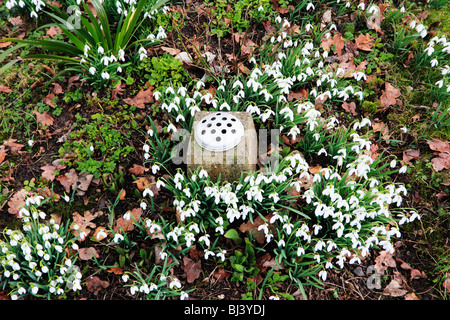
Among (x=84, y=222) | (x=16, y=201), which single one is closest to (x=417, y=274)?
(x=84, y=222)

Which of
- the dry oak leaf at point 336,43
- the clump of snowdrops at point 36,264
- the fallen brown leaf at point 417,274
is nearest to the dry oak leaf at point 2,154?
the clump of snowdrops at point 36,264

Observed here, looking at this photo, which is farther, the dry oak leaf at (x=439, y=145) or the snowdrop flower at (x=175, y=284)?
the dry oak leaf at (x=439, y=145)

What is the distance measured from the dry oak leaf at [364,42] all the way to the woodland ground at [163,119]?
0.04 ft

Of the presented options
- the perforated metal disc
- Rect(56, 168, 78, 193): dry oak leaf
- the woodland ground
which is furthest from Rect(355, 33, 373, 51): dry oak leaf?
Rect(56, 168, 78, 193): dry oak leaf

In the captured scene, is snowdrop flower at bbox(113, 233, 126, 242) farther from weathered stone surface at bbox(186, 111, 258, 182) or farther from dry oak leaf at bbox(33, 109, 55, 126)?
dry oak leaf at bbox(33, 109, 55, 126)

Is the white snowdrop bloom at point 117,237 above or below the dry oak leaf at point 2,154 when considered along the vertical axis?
below

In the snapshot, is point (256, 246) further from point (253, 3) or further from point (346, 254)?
point (253, 3)

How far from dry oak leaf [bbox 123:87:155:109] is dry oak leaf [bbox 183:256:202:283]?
1494 mm

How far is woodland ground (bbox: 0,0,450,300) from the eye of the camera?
2.67 m

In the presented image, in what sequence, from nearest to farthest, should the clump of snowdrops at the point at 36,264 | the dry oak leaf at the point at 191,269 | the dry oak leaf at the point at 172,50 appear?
the clump of snowdrops at the point at 36,264, the dry oak leaf at the point at 191,269, the dry oak leaf at the point at 172,50

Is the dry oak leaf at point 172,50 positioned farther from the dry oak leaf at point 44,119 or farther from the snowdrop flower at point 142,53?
the dry oak leaf at point 44,119

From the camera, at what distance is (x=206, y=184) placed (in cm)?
267

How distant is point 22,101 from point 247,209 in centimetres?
240

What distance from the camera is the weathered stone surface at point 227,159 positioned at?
2.72 metres
